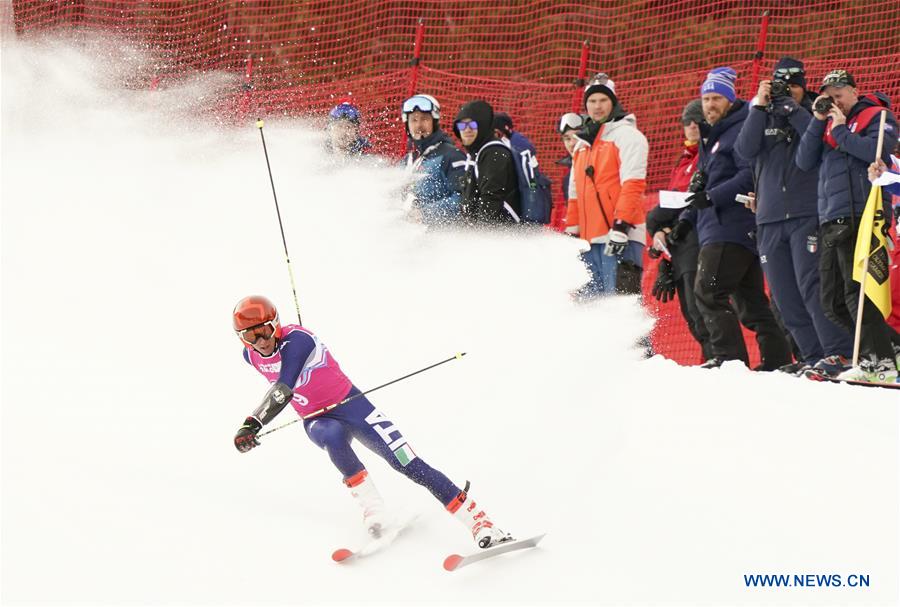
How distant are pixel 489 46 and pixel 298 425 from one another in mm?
8596

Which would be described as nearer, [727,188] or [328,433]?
[328,433]

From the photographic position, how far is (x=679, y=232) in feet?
26.6

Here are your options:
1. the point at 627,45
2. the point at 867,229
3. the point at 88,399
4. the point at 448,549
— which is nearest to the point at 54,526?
the point at 448,549

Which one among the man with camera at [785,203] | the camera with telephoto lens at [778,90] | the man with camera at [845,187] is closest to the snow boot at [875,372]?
the man with camera at [845,187]

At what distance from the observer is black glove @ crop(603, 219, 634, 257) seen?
26.8 ft

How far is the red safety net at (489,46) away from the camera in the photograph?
420 inches

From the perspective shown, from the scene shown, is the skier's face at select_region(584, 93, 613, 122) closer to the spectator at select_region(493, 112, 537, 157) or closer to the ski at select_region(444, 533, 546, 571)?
the spectator at select_region(493, 112, 537, 157)

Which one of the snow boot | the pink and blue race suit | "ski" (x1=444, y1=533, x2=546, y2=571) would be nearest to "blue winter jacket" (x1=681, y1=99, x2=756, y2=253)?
the snow boot

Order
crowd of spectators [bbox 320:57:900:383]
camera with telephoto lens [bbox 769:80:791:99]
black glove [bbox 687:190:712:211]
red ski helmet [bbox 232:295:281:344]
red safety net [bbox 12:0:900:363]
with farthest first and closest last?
red safety net [bbox 12:0:900:363], black glove [bbox 687:190:712:211], camera with telephoto lens [bbox 769:80:791:99], crowd of spectators [bbox 320:57:900:383], red ski helmet [bbox 232:295:281:344]

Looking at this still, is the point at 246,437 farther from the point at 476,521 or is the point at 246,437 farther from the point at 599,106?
the point at 599,106

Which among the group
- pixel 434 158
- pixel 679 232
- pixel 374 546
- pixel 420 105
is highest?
pixel 420 105

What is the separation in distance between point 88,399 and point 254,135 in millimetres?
3340

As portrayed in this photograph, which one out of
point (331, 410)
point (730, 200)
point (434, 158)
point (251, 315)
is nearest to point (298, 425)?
point (331, 410)

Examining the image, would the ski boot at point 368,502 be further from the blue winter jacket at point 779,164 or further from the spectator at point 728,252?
the blue winter jacket at point 779,164
